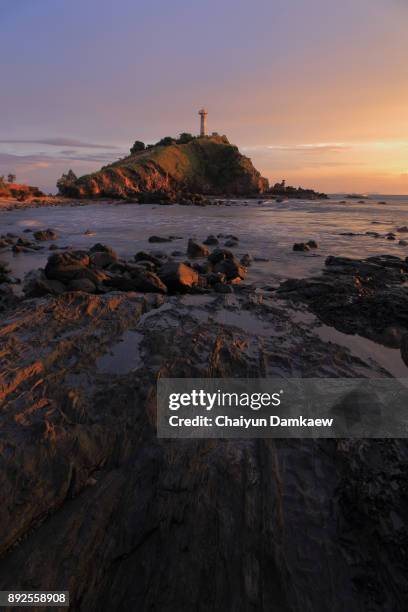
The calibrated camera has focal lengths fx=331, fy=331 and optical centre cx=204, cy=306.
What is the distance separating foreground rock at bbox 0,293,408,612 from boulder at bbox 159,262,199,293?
4.35 metres

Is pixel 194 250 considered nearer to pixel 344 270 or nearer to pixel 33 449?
pixel 344 270

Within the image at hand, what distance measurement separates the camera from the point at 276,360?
16.4 feet

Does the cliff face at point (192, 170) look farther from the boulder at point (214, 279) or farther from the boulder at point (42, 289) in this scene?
the boulder at point (42, 289)

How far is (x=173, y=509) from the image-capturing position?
2672 millimetres

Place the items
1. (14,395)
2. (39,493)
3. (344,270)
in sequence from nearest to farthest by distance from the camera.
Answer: (39,493) → (14,395) → (344,270)

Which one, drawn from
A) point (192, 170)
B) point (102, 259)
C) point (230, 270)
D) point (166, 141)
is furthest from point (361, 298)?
point (166, 141)

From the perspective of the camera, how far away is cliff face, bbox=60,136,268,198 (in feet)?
283

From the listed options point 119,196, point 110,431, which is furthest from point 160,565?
point 119,196

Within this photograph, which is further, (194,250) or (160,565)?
(194,250)

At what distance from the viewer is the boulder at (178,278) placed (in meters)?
8.47

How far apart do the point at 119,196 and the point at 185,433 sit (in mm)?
74280

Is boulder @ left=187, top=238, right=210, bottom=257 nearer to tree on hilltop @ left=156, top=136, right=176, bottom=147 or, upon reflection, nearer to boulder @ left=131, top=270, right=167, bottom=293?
boulder @ left=131, top=270, right=167, bottom=293

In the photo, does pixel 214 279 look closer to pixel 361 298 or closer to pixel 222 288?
pixel 222 288

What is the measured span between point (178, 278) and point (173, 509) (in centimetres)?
627
